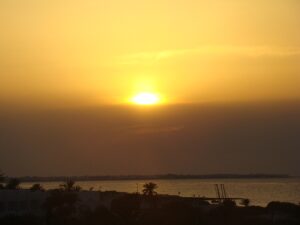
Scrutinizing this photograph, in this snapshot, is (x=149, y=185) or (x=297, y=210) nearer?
(x=297, y=210)

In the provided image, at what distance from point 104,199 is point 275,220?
17.5 m

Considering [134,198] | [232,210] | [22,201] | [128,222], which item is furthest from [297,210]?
[22,201]

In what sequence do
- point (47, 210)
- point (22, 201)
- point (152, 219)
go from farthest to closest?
point (22, 201)
point (47, 210)
point (152, 219)

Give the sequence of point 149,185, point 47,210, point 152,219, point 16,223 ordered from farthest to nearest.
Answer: point 149,185 → point 47,210 → point 152,219 → point 16,223

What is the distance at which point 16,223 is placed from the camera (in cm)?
4541

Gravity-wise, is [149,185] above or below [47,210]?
above

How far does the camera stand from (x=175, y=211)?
167 feet

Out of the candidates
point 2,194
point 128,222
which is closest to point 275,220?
point 128,222

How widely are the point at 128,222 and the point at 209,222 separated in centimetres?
835

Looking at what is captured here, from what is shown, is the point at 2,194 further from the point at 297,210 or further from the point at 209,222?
the point at 297,210

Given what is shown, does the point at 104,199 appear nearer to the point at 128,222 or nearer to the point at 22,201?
the point at 22,201

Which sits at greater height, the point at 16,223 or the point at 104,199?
the point at 104,199

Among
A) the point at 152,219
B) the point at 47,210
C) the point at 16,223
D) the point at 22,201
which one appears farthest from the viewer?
the point at 22,201

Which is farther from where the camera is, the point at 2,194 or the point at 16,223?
the point at 2,194
